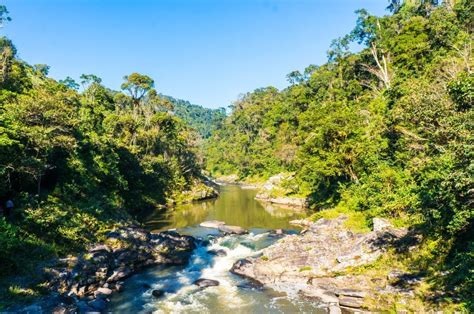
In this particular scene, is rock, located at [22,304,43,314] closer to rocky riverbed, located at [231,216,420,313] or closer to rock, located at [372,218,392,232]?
rocky riverbed, located at [231,216,420,313]

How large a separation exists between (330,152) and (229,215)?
19123 mm

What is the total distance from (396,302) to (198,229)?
27.8 metres

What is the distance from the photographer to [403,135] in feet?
99.3

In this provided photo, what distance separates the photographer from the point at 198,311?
20.8 m

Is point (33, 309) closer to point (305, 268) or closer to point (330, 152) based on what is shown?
point (305, 268)

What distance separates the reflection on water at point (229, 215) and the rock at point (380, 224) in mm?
16556

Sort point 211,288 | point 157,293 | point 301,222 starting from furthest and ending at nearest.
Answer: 1. point 301,222
2. point 211,288
3. point 157,293

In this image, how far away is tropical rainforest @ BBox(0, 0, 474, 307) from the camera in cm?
1869

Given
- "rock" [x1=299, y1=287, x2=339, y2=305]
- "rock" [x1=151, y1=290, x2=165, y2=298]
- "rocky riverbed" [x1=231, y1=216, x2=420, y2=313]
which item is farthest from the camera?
"rock" [x1=151, y1=290, x2=165, y2=298]

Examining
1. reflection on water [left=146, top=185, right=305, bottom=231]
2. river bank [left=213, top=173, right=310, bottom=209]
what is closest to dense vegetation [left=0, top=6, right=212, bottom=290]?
reflection on water [left=146, top=185, right=305, bottom=231]

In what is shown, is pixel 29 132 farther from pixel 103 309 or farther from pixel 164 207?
pixel 164 207


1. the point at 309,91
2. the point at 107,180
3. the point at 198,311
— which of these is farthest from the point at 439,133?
the point at 309,91

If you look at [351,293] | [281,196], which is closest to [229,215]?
[281,196]

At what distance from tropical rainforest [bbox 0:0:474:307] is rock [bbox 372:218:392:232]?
1272 mm
